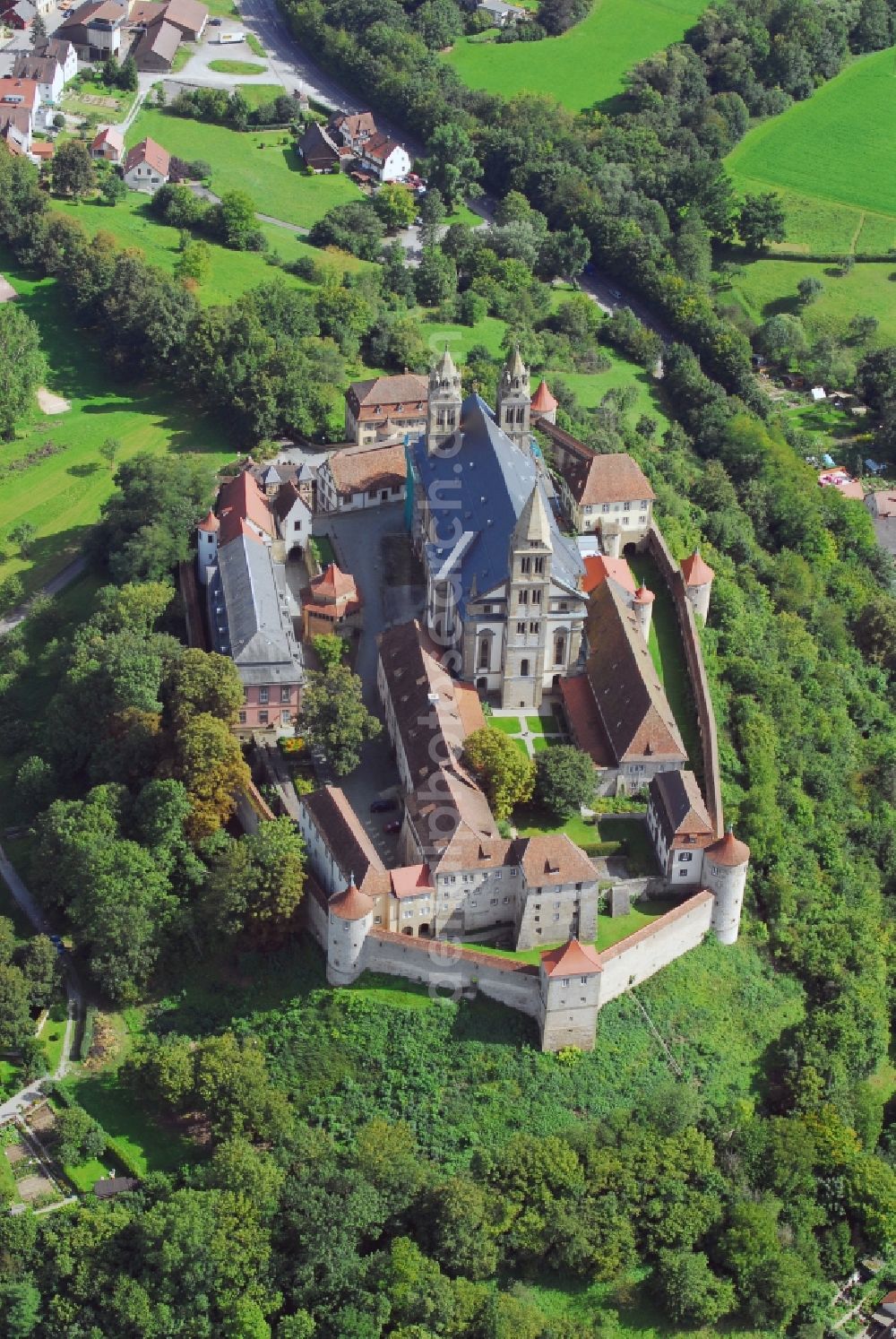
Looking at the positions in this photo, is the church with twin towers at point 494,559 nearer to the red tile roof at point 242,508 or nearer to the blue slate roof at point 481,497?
the blue slate roof at point 481,497

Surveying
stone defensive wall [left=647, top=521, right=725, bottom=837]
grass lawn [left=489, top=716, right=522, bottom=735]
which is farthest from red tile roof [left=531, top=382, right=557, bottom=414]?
grass lawn [left=489, top=716, right=522, bottom=735]

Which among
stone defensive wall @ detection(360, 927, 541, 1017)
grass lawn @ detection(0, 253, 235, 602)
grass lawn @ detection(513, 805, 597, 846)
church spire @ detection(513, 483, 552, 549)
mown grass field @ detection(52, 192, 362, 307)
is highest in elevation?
church spire @ detection(513, 483, 552, 549)

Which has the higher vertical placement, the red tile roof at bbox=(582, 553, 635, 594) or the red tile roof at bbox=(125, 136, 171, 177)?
the red tile roof at bbox=(582, 553, 635, 594)

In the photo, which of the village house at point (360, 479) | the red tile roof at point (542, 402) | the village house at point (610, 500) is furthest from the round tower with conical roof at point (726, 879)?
the red tile roof at point (542, 402)

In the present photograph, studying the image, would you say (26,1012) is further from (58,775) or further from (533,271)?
(533,271)

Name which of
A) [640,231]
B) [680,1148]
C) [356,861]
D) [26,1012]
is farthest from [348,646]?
[640,231]

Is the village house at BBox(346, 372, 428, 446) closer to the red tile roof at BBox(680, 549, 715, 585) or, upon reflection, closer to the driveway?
the driveway

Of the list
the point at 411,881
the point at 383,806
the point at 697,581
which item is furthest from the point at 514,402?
the point at 411,881
